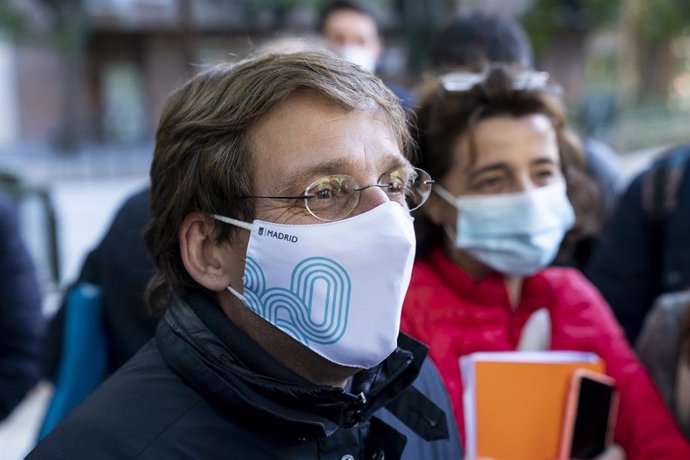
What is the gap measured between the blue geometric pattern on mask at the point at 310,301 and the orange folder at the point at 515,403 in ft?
2.42

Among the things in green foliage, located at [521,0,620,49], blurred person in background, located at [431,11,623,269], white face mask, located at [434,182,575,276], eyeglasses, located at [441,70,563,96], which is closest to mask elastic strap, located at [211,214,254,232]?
white face mask, located at [434,182,575,276]

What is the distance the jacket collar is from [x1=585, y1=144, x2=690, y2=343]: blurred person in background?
69.4 inches

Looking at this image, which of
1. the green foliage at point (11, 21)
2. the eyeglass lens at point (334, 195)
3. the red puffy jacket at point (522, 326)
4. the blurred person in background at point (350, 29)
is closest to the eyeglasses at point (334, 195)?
the eyeglass lens at point (334, 195)

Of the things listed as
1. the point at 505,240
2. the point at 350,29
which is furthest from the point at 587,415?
the point at 350,29

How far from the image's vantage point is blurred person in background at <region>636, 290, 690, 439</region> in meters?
2.28

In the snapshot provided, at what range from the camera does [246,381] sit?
138cm

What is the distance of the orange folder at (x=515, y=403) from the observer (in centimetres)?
208

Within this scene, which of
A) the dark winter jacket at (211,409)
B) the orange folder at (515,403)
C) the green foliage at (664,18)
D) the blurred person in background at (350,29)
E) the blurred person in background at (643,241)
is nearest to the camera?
the dark winter jacket at (211,409)

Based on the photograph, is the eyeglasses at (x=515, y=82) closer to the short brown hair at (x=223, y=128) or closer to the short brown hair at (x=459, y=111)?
the short brown hair at (x=459, y=111)

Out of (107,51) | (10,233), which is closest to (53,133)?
(107,51)

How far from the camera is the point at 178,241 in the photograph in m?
1.59

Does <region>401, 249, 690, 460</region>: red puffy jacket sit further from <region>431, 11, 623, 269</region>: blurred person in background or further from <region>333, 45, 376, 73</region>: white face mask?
<region>333, 45, 376, 73</region>: white face mask

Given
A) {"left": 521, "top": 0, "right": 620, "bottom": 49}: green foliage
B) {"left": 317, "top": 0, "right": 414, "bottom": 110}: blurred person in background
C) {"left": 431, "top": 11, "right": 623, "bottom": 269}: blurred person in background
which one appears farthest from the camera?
{"left": 521, "top": 0, "right": 620, "bottom": 49}: green foliage

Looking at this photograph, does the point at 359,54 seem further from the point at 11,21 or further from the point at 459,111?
the point at 11,21
